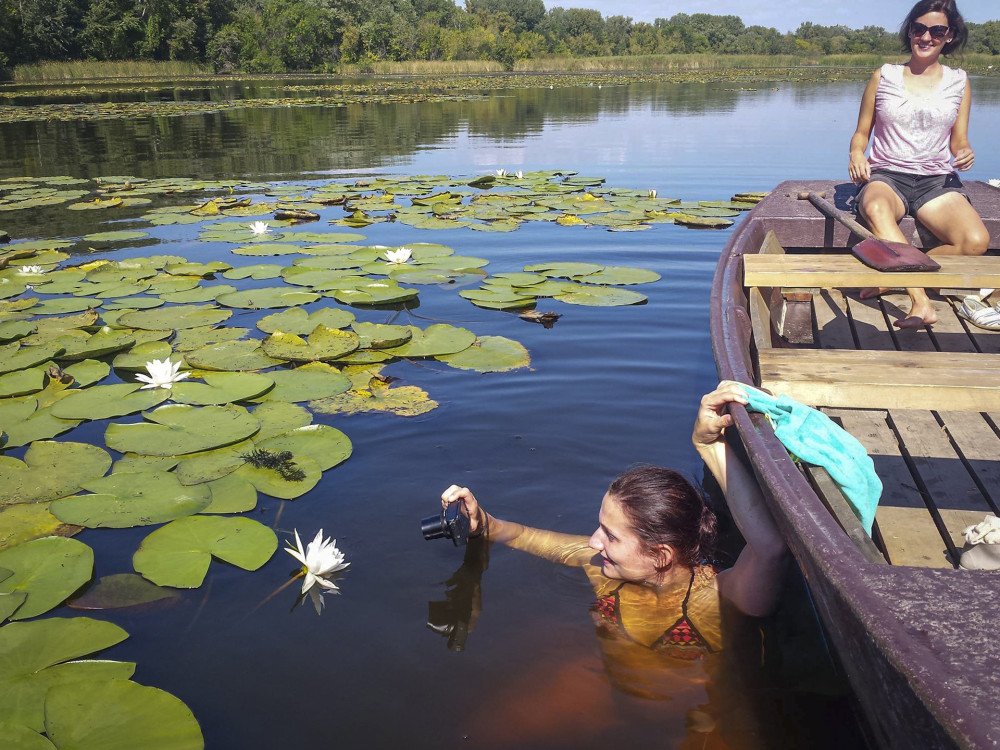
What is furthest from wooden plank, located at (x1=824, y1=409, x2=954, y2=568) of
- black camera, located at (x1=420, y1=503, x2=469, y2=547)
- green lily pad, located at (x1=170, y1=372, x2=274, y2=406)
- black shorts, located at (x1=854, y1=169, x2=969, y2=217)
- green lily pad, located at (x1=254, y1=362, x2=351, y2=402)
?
green lily pad, located at (x1=170, y1=372, x2=274, y2=406)

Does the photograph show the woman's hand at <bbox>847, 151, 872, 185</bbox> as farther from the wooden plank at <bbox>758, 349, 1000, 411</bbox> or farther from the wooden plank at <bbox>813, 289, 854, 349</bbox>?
the wooden plank at <bbox>758, 349, 1000, 411</bbox>

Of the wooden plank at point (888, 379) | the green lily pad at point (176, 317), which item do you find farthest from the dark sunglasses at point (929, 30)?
the green lily pad at point (176, 317)

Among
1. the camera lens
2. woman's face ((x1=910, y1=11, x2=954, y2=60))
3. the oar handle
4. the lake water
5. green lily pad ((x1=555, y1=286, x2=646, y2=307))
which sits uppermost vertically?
woman's face ((x1=910, y1=11, x2=954, y2=60))

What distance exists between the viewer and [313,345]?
12.4 feet

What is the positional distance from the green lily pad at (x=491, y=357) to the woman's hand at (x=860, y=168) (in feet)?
6.76

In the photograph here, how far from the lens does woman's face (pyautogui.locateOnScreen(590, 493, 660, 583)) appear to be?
81.5 inches

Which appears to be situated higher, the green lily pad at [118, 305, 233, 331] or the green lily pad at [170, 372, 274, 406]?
the green lily pad at [118, 305, 233, 331]

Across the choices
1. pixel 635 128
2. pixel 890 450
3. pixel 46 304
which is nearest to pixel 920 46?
pixel 890 450

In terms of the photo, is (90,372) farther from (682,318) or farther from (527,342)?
(682,318)

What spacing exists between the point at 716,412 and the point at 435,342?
2.16 meters

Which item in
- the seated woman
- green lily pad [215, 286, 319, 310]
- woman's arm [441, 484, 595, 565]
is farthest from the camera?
green lily pad [215, 286, 319, 310]

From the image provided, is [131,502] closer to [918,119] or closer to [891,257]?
[891,257]

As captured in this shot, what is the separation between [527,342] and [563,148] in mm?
9645

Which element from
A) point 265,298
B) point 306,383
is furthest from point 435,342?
point 265,298
